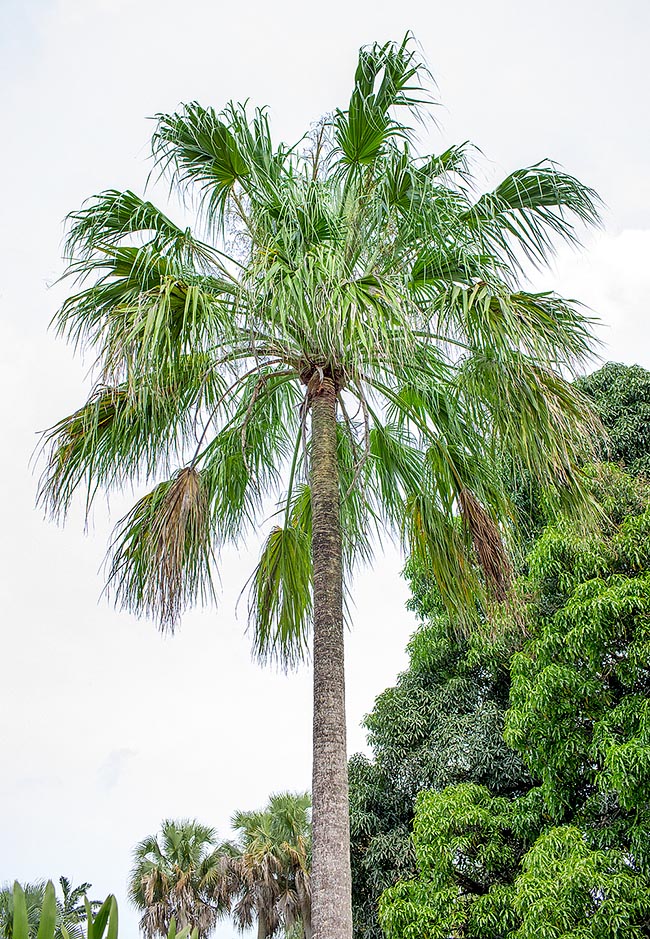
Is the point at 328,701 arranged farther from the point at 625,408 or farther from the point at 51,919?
the point at 625,408

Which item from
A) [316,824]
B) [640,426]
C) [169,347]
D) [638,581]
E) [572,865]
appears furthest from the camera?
[640,426]

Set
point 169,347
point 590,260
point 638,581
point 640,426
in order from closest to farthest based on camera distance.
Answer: point 169,347 < point 590,260 < point 638,581 < point 640,426

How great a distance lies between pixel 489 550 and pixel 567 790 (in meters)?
5.57

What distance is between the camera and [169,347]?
473cm

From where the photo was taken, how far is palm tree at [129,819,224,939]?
17.8m

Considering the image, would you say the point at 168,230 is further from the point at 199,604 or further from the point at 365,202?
the point at 199,604

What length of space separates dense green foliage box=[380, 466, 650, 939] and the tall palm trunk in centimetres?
419

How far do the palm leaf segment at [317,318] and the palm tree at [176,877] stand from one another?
49.5ft

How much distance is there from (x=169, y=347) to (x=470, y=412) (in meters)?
1.95

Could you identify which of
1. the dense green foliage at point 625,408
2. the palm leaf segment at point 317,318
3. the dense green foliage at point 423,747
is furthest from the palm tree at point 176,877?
the palm leaf segment at point 317,318

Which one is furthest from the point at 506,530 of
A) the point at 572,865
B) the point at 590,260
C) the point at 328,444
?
the point at 572,865

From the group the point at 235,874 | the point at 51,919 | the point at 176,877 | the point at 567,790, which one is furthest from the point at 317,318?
the point at 176,877

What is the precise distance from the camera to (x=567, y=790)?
9.84 m

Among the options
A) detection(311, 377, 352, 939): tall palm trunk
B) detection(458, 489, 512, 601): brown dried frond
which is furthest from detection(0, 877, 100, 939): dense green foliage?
detection(458, 489, 512, 601): brown dried frond
